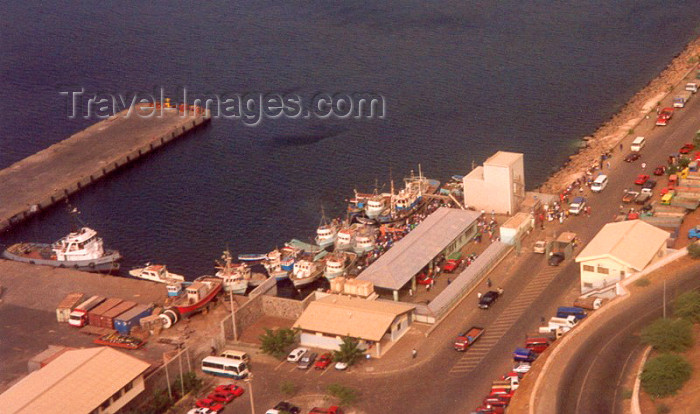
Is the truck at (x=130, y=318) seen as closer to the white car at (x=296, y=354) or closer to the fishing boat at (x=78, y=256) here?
the white car at (x=296, y=354)

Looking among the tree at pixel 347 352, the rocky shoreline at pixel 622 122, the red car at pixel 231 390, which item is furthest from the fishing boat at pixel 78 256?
the rocky shoreline at pixel 622 122

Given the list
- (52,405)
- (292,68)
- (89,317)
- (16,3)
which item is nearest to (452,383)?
(52,405)

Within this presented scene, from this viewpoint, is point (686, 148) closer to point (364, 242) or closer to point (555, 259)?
point (555, 259)

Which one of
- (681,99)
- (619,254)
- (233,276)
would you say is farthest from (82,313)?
(681,99)

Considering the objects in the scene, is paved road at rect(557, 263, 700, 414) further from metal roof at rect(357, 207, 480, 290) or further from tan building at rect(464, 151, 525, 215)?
tan building at rect(464, 151, 525, 215)

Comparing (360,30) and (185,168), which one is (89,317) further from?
(360,30)

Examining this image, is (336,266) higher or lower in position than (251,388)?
higher

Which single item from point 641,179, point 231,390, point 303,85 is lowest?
point 231,390
